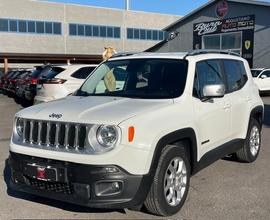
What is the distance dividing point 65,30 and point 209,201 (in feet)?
170

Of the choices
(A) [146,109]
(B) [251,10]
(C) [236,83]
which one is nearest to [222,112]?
(C) [236,83]

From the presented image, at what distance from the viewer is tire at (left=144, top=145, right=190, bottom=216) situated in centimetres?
465

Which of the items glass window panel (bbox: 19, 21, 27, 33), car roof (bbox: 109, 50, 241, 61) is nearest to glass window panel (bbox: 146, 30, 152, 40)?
glass window panel (bbox: 19, 21, 27, 33)

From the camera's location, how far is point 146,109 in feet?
15.5

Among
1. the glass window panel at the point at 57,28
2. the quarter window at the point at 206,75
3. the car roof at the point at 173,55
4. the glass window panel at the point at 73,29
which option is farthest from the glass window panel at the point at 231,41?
the quarter window at the point at 206,75

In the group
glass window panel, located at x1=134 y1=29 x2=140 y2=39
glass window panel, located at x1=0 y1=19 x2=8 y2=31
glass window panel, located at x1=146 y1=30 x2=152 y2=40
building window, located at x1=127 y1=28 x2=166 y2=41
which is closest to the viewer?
glass window panel, located at x1=0 y1=19 x2=8 y2=31

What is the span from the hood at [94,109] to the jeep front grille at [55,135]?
2.4 inches

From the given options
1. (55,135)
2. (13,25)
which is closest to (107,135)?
(55,135)

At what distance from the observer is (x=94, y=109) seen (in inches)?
189

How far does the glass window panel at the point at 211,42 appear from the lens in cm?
3412

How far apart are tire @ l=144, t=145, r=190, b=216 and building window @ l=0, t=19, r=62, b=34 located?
4978cm

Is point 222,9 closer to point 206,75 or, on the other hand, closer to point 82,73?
point 82,73

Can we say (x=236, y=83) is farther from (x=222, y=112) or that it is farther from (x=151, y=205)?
(x=151, y=205)

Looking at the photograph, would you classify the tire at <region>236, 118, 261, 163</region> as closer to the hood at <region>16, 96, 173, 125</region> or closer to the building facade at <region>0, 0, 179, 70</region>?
the hood at <region>16, 96, 173, 125</region>
